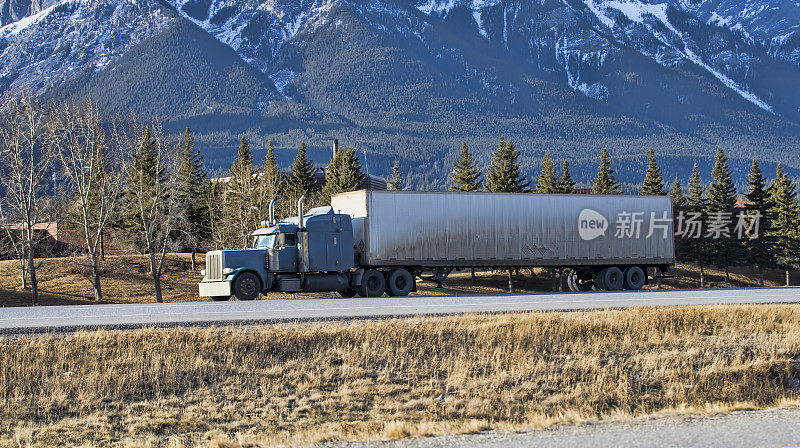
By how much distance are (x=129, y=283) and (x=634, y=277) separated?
3099cm

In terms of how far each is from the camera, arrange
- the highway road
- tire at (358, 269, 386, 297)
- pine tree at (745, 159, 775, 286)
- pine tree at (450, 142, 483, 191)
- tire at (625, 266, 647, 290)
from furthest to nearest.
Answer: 1. pine tree at (745, 159, 775, 286)
2. pine tree at (450, 142, 483, 191)
3. tire at (625, 266, 647, 290)
4. tire at (358, 269, 386, 297)
5. the highway road

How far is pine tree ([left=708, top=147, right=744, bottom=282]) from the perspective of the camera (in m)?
70.8

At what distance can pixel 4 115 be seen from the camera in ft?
124

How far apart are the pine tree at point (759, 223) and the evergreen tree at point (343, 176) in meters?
35.3

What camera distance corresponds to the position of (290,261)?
26.0m

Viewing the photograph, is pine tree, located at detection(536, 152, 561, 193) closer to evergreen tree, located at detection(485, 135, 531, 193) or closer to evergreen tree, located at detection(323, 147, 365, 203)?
evergreen tree, located at detection(485, 135, 531, 193)

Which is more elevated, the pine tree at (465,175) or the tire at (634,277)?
the pine tree at (465,175)

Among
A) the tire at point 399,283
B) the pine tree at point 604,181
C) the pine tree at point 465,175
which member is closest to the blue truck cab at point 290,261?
the tire at point 399,283

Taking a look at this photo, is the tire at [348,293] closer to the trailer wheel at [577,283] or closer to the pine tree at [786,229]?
the trailer wheel at [577,283]

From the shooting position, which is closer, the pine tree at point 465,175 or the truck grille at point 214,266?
the truck grille at point 214,266

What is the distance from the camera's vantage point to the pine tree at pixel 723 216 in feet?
232

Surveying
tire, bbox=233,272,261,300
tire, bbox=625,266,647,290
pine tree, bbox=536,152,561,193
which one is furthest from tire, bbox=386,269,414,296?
pine tree, bbox=536,152,561,193

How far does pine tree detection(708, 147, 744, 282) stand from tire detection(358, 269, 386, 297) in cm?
5117

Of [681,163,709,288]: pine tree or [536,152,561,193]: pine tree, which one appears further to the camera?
[536,152,561,193]: pine tree
